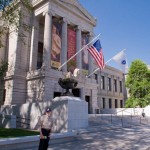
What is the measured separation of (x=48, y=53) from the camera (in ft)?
92.2

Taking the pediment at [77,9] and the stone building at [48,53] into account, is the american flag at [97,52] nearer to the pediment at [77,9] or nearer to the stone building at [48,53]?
the stone building at [48,53]

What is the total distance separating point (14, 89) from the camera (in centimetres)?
2789

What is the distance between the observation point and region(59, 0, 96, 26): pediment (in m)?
32.7

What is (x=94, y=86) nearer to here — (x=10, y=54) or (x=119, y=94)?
(x=10, y=54)

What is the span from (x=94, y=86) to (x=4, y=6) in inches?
793

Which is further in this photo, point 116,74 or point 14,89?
point 116,74

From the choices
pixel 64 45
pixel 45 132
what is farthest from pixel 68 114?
pixel 64 45

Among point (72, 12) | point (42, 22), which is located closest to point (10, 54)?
point (42, 22)

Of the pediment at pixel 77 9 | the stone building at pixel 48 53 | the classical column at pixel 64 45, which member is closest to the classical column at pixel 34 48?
the stone building at pixel 48 53

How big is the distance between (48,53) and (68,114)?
14.9 metres

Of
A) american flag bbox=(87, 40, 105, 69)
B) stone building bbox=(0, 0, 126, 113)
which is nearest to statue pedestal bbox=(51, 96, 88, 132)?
american flag bbox=(87, 40, 105, 69)

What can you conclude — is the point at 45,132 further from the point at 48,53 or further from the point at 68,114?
the point at 48,53

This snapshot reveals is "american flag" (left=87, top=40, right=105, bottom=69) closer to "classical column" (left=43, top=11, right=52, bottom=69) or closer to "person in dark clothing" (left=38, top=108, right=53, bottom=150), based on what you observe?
"classical column" (left=43, top=11, right=52, bottom=69)

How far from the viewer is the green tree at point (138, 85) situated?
134ft
